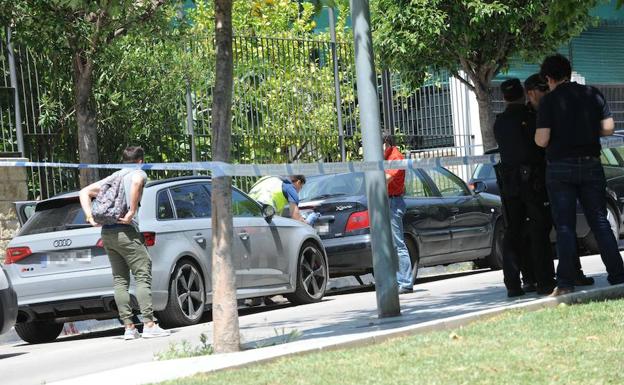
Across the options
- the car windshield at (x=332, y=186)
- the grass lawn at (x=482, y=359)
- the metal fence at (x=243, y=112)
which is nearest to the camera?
the grass lawn at (x=482, y=359)

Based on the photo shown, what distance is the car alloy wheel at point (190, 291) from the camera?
532 inches

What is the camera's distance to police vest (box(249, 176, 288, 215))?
56.9 ft

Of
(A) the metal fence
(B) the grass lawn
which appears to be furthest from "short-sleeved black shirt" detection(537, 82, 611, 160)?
(A) the metal fence

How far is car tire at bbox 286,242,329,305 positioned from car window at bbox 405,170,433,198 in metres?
1.74

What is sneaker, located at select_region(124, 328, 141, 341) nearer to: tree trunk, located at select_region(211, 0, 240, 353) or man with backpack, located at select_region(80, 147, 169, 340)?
man with backpack, located at select_region(80, 147, 169, 340)

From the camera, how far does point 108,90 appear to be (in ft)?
64.7

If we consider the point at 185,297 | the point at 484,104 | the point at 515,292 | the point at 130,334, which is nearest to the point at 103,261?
the point at 130,334

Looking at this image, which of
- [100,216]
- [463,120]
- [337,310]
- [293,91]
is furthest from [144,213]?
[463,120]

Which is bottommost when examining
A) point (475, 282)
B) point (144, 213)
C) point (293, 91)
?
point (475, 282)

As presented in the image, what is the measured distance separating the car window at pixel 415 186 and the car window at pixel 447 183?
34 cm

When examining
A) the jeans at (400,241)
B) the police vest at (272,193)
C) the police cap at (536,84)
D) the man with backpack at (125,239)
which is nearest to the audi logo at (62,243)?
the man with backpack at (125,239)

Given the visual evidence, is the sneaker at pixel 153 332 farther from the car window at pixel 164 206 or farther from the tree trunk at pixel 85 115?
the tree trunk at pixel 85 115

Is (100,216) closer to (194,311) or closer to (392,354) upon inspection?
(194,311)

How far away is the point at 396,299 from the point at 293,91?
12450 millimetres
